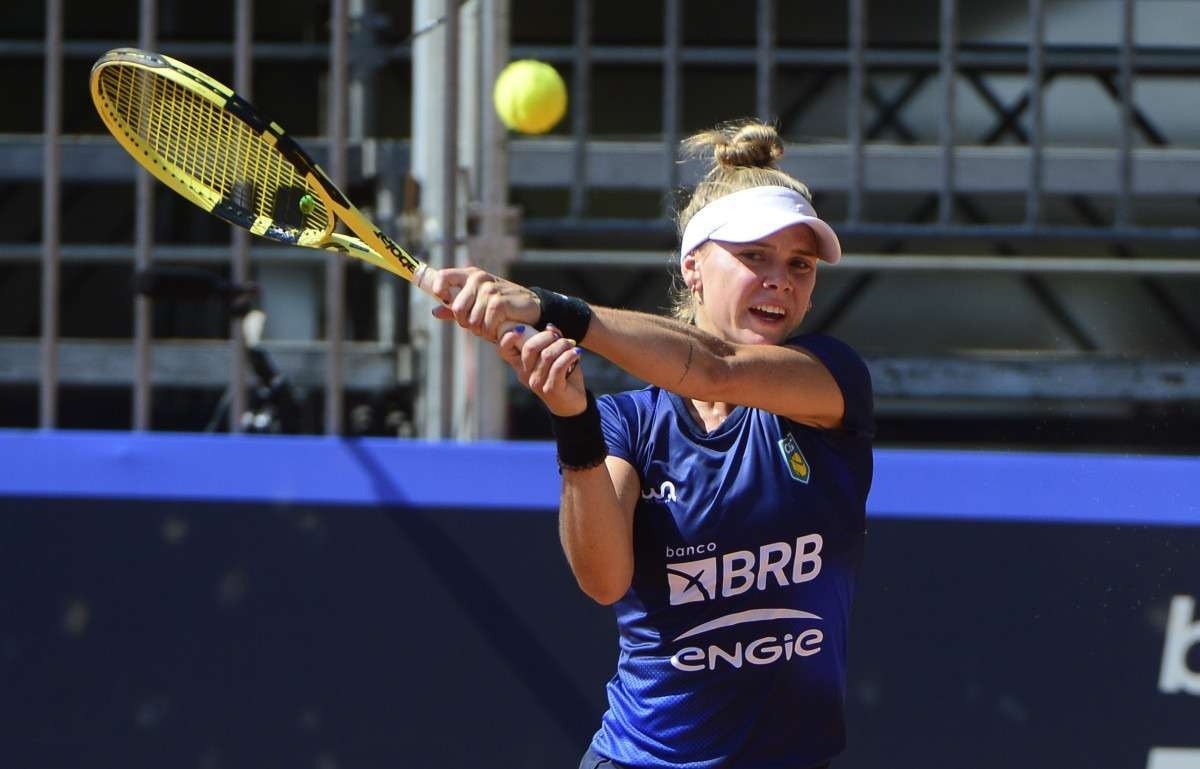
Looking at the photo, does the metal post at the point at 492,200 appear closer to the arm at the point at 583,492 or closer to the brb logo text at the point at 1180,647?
the arm at the point at 583,492

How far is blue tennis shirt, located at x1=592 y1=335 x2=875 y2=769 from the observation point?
6.90 feet

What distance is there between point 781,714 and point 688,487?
356 mm

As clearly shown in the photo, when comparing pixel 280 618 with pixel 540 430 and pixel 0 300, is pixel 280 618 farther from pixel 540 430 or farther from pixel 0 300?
pixel 0 300

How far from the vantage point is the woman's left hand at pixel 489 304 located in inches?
76.1

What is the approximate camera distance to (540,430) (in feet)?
24.6

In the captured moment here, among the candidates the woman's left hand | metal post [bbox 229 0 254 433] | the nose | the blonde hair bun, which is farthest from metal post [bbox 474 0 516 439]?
the woman's left hand

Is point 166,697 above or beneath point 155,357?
beneath

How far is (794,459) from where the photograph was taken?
215 cm

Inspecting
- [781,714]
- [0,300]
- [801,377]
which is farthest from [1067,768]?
[0,300]

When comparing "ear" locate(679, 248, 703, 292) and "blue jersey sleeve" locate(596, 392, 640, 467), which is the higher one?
"ear" locate(679, 248, 703, 292)

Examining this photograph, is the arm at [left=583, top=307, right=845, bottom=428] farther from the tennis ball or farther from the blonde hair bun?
the tennis ball

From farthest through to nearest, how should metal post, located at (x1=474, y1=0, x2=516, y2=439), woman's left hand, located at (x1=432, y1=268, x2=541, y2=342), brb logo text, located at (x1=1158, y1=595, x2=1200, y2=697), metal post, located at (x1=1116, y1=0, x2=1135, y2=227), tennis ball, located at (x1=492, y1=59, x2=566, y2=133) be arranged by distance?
1. tennis ball, located at (x1=492, y1=59, x2=566, y2=133)
2. metal post, located at (x1=1116, y1=0, x2=1135, y2=227)
3. metal post, located at (x1=474, y1=0, x2=516, y2=439)
4. brb logo text, located at (x1=1158, y1=595, x2=1200, y2=697)
5. woman's left hand, located at (x1=432, y1=268, x2=541, y2=342)

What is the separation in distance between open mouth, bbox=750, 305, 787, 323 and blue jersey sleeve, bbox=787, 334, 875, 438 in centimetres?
4

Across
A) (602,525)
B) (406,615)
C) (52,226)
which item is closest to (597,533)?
(602,525)
